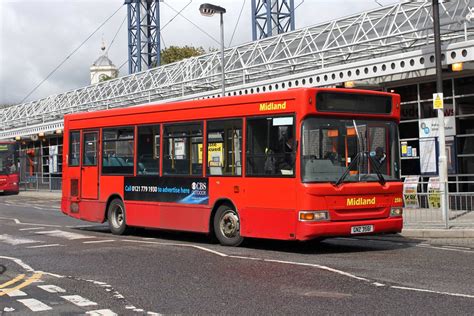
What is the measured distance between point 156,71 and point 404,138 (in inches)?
794

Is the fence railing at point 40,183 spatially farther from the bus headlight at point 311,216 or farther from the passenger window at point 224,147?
the bus headlight at point 311,216

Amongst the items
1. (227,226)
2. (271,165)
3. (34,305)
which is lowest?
(34,305)

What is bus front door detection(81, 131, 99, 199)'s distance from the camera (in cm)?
1520

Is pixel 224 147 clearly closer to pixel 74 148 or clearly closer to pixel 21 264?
pixel 21 264

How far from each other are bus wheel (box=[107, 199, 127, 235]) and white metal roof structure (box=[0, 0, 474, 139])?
8936 millimetres

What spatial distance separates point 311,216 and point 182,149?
3.61 m

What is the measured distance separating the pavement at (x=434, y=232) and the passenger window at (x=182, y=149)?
470 centimetres

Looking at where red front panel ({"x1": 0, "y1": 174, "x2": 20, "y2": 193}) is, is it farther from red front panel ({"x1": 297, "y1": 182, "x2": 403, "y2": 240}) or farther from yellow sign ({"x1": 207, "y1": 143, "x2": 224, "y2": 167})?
red front panel ({"x1": 297, "y1": 182, "x2": 403, "y2": 240})

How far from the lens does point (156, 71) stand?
37.3 meters

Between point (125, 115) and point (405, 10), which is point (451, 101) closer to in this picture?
point (405, 10)

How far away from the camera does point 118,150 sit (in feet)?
47.6

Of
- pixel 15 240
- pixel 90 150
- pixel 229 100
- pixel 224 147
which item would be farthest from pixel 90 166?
pixel 229 100

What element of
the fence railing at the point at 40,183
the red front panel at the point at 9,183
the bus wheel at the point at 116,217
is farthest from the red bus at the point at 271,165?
the red front panel at the point at 9,183

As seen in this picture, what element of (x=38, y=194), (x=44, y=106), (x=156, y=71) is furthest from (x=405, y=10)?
(x=44, y=106)
